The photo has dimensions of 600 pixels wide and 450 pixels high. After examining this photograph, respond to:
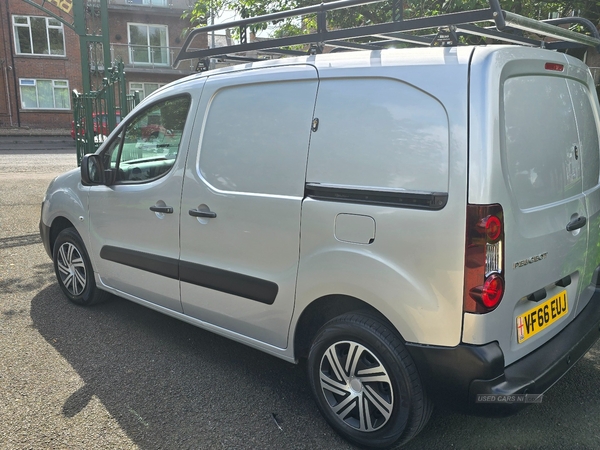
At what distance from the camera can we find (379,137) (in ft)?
8.36

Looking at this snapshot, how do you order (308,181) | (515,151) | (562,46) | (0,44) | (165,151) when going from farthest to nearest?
1. (0,44)
2. (165,151)
3. (562,46)
4. (308,181)
5. (515,151)

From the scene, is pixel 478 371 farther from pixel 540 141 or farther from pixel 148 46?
pixel 148 46

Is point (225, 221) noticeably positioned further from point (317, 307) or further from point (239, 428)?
point (239, 428)

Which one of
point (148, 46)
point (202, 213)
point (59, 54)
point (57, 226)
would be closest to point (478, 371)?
point (202, 213)

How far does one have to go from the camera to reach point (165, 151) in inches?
147

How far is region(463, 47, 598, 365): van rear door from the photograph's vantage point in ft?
7.46

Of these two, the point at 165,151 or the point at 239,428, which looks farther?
the point at 165,151

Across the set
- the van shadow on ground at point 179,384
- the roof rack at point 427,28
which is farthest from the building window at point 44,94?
the roof rack at point 427,28

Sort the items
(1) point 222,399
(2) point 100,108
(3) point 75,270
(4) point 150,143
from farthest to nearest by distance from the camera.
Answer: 1. (2) point 100,108
2. (3) point 75,270
3. (4) point 150,143
4. (1) point 222,399

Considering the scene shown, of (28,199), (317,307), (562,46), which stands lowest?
(28,199)

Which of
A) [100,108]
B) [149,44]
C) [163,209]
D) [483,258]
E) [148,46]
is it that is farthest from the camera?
[149,44]

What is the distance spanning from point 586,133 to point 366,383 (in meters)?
1.84

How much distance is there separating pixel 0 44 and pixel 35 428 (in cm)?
3061

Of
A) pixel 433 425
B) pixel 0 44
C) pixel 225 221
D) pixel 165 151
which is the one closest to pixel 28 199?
pixel 165 151
